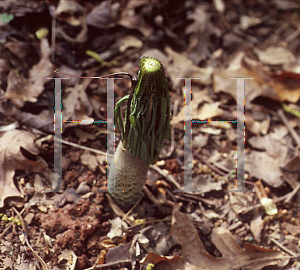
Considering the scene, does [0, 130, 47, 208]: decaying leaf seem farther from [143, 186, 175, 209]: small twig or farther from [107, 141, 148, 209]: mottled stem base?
[143, 186, 175, 209]: small twig

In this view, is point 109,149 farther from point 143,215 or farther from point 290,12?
point 290,12

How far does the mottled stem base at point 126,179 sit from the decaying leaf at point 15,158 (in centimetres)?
71

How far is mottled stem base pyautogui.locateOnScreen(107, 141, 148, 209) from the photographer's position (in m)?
2.75

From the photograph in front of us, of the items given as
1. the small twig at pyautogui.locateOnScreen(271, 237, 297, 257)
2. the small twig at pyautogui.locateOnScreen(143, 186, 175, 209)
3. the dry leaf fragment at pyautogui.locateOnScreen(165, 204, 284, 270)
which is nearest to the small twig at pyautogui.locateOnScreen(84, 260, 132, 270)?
the dry leaf fragment at pyautogui.locateOnScreen(165, 204, 284, 270)

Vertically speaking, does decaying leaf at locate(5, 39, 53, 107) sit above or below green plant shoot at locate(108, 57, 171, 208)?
above

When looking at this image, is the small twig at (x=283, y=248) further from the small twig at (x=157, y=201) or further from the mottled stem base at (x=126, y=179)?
the mottled stem base at (x=126, y=179)

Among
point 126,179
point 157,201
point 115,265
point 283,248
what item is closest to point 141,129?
point 126,179

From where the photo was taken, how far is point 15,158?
2891 millimetres

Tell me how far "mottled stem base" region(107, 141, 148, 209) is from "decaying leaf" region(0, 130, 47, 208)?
27.9 inches


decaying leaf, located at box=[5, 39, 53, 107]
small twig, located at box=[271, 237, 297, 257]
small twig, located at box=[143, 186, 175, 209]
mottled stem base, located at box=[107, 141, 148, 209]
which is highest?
decaying leaf, located at box=[5, 39, 53, 107]

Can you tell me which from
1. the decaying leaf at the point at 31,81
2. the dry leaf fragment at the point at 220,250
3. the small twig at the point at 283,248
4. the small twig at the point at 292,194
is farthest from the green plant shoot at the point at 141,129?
the small twig at the point at 292,194

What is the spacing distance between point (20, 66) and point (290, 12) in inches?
174

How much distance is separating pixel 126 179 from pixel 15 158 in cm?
102

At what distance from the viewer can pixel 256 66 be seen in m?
4.32
